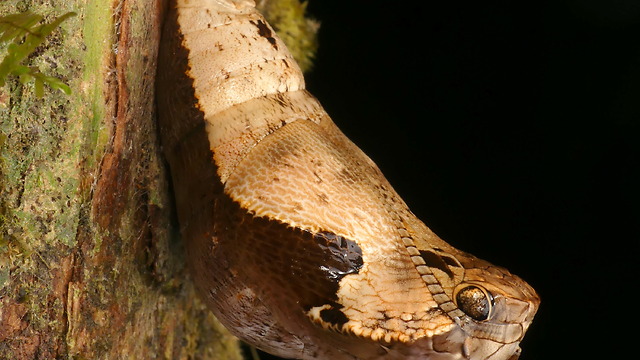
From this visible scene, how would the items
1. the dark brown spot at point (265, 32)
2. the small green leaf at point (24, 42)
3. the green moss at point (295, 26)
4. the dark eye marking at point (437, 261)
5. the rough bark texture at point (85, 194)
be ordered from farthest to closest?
the green moss at point (295, 26) → the dark brown spot at point (265, 32) → the dark eye marking at point (437, 261) → the rough bark texture at point (85, 194) → the small green leaf at point (24, 42)

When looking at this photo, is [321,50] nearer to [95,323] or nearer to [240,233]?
[240,233]

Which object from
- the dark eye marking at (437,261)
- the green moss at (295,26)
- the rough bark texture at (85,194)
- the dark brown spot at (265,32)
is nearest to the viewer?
the rough bark texture at (85,194)

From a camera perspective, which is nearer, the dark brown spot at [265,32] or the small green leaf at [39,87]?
the small green leaf at [39,87]

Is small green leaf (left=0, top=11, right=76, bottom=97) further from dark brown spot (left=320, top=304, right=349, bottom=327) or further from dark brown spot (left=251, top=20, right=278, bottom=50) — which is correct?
dark brown spot (left=320, top=304, right=349, bottom=327)

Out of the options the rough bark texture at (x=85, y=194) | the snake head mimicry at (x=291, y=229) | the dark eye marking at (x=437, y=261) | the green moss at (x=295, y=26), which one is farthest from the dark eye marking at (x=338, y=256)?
the green moss at (x=295, y=26)

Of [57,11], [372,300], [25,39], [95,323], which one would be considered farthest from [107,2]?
[372,300]

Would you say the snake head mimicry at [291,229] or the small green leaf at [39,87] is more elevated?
the small green leaf at [39,87]

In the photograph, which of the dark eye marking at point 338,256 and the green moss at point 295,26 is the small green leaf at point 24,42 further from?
the green moss at point 295,26
